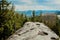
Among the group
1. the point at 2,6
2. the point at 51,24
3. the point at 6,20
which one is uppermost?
the point at 2,6

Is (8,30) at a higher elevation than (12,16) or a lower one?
lower

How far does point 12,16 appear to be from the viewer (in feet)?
Answer: 52.2

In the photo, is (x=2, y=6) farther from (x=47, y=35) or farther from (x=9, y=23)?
(x=47, y=35)

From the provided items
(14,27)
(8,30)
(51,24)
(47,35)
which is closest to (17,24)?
(14,27)

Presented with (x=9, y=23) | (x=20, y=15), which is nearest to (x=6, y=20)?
(x=9, y=23)

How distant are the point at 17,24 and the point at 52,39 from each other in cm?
774

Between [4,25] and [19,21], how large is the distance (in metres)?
3.00

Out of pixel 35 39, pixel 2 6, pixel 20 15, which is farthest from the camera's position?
pixel 20 15

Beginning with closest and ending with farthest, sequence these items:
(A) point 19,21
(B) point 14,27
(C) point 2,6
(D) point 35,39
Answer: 1. (D) point 35,39
2. (C) point 2,6
3. (B) point 14,27
4. (A) point 19,21

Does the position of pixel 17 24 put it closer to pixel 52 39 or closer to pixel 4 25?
pixel 4 25

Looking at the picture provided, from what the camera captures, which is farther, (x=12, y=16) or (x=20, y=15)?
(x=20, y=15)

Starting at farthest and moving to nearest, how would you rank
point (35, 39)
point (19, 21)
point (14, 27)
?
point (19, 21) < point (14, 27) < point (35, 39)

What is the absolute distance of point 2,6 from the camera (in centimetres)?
1541

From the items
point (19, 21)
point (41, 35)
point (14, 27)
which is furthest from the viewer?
point (19, 21)
